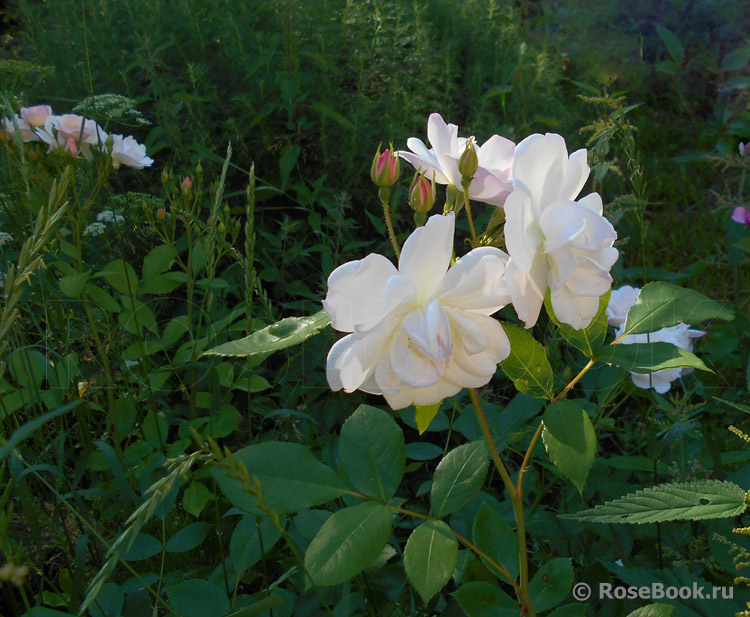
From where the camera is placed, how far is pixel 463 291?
687 mm

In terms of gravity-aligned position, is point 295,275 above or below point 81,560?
below

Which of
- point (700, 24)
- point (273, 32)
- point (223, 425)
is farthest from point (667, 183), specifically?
point (223, 425)

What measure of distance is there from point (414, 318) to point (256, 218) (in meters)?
1.67

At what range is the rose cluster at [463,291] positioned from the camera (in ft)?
2.20

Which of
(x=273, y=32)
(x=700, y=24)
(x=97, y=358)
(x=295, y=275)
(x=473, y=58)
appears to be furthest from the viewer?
(x=700, y=24)

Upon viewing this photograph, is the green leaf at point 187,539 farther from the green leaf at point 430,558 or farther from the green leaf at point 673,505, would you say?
the green leaf at point 673,505

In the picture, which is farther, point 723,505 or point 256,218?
point 256,218

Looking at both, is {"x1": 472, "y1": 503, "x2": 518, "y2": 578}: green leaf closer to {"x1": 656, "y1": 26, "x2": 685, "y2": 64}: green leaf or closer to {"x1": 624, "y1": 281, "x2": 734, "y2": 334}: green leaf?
{"x1": 624, "y1": 281, "x2": 734, "y2": 334}: green leaf

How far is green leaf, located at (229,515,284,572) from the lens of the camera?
0.98m

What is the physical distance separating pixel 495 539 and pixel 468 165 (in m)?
0.51

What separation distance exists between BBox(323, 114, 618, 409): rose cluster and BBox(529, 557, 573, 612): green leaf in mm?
354

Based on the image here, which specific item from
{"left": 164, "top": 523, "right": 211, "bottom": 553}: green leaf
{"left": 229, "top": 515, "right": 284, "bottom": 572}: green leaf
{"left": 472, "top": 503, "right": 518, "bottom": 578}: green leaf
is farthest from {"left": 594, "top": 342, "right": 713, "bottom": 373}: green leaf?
{"left": 164, "top": 523, "right": 211, "bottom": 553}: green leaf

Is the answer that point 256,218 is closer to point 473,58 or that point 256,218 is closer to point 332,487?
point 473,58

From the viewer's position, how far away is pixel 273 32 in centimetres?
263
